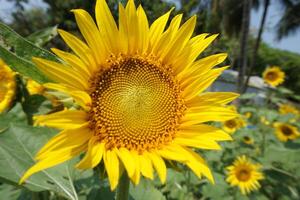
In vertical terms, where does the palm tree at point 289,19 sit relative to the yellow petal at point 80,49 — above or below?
below

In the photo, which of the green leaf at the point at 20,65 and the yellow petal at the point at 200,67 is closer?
the green leaf at the point at 20,65

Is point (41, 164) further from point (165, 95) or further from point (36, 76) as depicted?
point (165, 95)

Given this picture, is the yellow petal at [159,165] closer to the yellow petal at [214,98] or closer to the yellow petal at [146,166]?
the yellow petal at [146,166]

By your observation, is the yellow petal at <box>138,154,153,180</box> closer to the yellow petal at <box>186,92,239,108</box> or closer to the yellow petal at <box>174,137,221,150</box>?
the yellow petal at <box>174,137,221,150</box>

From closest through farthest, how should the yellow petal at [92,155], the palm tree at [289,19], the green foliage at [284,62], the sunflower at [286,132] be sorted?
the yellow petal at [92,155]
the sunflower at [286,132]
the palm tree at [289,19]
the green foliage at [284,62]

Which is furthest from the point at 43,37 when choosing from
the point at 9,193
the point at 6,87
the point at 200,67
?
the point at 200,67

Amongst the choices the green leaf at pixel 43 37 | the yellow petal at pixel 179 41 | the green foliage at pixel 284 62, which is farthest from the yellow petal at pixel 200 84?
the green foliage at pixel 284 62

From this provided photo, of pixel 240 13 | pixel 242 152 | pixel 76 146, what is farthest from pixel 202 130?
pixel 240 13
